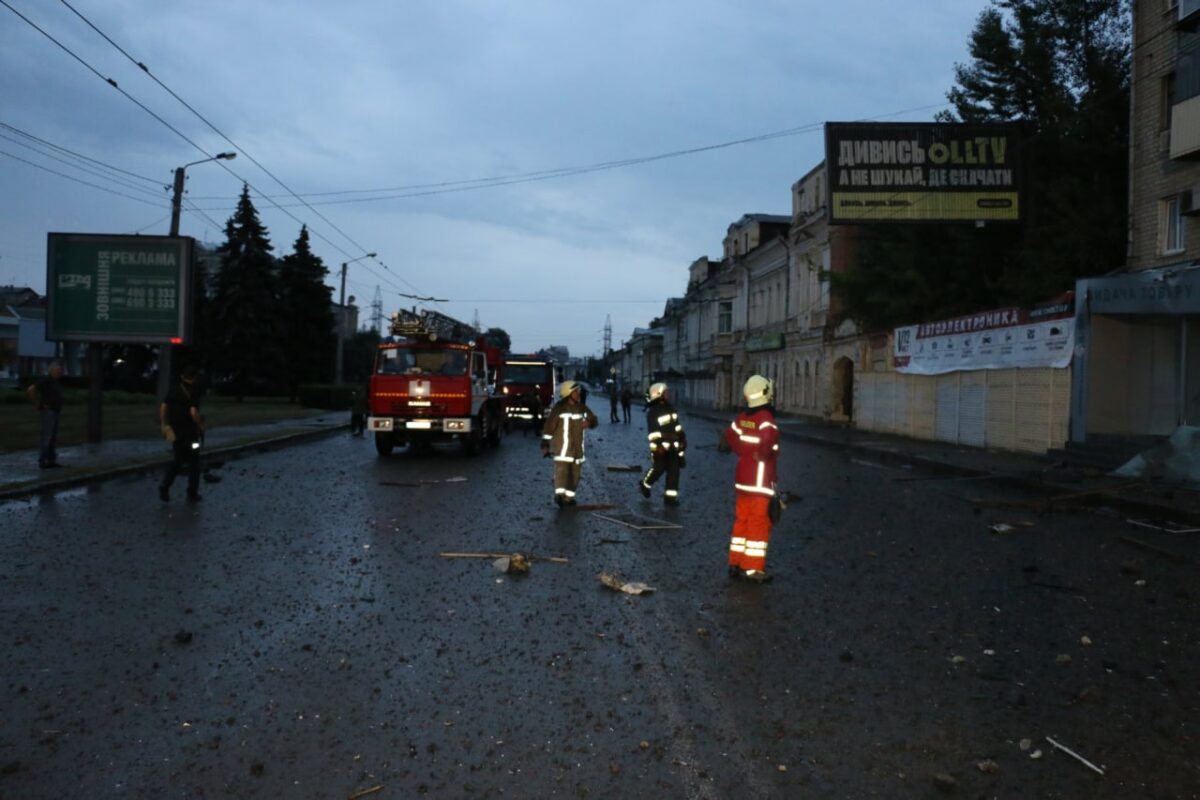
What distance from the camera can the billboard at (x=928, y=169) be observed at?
2730 cm

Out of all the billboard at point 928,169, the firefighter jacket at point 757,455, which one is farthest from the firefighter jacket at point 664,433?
the billboard at point 928,169

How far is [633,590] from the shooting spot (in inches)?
327

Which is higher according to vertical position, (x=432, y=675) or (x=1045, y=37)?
(x=1045, y=37)

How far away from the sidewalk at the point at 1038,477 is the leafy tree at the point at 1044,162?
16.8 feet

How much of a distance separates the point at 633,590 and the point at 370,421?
15.3 meters

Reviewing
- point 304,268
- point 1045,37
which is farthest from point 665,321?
point 1045,37

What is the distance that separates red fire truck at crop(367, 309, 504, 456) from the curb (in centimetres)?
343

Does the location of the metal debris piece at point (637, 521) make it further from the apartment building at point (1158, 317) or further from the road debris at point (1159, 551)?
the apartment building at point (1158, 317)

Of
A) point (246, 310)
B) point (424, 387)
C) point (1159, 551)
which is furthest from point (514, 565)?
point (246, 310)

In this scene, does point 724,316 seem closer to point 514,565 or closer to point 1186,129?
point 1186,129

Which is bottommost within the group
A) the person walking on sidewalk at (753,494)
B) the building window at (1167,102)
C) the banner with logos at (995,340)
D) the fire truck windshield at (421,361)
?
the person walking on sidewalk at (753,494)

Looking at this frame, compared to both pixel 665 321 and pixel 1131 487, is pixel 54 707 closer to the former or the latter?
pixel 1131 487

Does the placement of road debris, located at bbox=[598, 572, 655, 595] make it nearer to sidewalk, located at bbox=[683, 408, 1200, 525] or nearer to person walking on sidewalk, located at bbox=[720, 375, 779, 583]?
person walking on sidewalk, located at bbox=[720, 375, 779, 583]

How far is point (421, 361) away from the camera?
76.3ft
